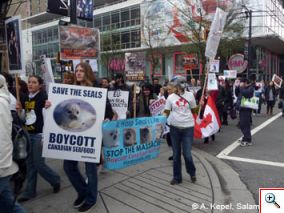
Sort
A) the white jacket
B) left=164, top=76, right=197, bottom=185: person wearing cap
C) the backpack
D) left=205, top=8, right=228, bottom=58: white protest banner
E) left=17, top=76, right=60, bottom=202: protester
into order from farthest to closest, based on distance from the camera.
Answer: left=205, top=8, right=228, bottom=58: white protest banner < left=164, top=76, right=197, bottom=185: person wearing cap < left=17, top=76, right=60, bottom=202: protester < the backpack < the white jacket

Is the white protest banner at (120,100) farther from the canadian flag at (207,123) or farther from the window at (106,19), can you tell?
the window at (106,19)

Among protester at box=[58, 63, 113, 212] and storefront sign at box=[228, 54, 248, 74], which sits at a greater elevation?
storefront sign at box=[228, 54, 248, 74]

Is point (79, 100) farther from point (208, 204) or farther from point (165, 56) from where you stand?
point (165, 56)

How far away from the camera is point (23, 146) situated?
A: 3.50m

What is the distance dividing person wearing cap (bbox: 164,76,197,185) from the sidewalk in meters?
0.28

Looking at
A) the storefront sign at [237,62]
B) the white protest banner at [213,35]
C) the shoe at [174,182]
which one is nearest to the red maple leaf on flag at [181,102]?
the shoe at [174,182]

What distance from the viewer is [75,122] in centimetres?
457

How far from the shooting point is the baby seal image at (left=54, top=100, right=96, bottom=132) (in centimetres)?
454

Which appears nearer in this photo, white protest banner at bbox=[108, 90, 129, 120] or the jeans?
white protest banner at bbox=[108, 90, 129, 120]

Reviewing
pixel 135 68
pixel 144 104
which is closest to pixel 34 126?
pixel 144 104

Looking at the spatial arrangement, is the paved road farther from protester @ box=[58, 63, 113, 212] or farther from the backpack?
the backpack

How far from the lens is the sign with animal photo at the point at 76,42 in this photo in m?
8.03

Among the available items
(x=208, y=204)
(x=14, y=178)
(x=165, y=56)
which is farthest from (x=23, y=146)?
(x=165, y=56)

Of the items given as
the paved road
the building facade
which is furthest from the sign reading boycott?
the building facade
